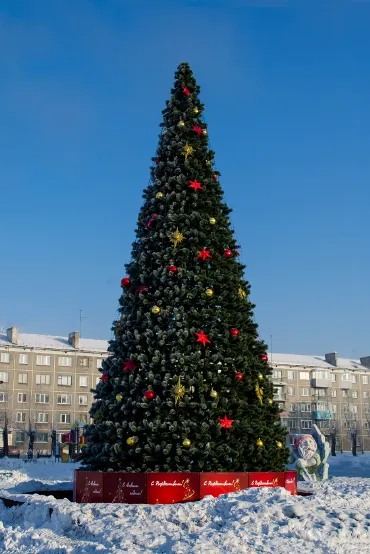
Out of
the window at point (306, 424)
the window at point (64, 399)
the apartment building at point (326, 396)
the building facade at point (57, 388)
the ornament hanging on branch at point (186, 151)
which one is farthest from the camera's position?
the apartment building at point (326, 396)

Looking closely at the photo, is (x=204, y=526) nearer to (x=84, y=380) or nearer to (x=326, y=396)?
(x=84, y=380)

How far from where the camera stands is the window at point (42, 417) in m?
67.1

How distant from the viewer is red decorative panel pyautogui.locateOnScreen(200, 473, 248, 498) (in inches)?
486

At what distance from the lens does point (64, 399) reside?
68750 millimetres

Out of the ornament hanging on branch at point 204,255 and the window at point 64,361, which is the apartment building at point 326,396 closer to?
the window at point 64,361

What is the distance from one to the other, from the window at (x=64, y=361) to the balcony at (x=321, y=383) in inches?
1206

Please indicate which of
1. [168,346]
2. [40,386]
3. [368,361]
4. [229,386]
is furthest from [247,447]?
[368,361]

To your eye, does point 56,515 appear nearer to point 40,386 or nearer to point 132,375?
point 132,375

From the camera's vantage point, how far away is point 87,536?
10430 millimetres

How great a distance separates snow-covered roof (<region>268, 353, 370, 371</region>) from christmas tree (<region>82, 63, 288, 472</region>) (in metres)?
66.1

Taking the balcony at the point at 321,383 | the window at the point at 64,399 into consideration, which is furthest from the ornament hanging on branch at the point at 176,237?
the balcony at the point at 321,383

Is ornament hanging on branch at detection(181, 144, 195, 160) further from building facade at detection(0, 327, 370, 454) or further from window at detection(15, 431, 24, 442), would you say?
window at detection(15, 431, 24, 442)

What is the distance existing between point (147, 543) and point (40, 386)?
60.4 meters

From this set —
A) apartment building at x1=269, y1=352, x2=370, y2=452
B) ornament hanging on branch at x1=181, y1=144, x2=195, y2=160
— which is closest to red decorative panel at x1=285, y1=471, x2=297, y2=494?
ornament hanging on branch at x1=181, y1=144, x2=195, y2=160
